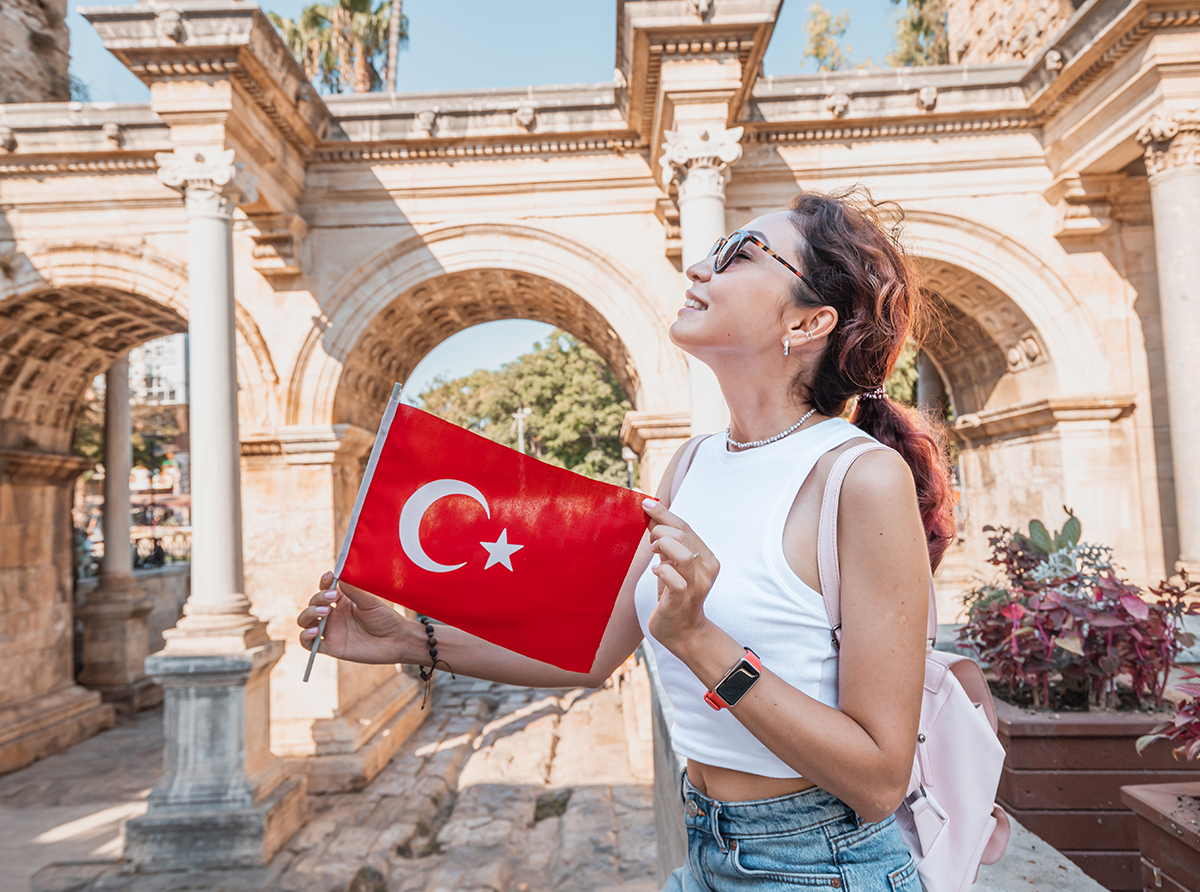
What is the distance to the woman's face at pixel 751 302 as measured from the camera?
1.41 m

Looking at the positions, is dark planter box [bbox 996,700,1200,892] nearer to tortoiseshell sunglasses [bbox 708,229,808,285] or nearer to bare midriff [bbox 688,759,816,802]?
bare midriff [bbox 688,759,816,802]

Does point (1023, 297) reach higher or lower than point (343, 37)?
lower

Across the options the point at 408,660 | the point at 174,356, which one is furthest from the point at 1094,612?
the point at 174,356

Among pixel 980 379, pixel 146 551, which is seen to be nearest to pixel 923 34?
pixel 980 379

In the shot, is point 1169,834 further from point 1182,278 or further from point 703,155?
point 1182,278

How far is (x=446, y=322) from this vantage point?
34.2 ft

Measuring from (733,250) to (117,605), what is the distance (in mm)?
13334

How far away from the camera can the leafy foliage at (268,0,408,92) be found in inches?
840

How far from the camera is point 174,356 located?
35.3 metres

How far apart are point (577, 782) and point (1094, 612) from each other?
6298 millimetres

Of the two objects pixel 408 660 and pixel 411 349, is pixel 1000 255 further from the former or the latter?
pixel 408 660

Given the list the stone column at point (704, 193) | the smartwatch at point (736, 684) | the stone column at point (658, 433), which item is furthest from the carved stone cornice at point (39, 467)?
the smartwatch at point (736, 684)

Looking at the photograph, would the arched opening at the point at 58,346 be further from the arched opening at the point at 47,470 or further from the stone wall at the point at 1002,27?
the stone wall at the point at 1002,27

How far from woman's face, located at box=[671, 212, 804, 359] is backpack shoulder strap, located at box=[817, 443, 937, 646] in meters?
0.31
